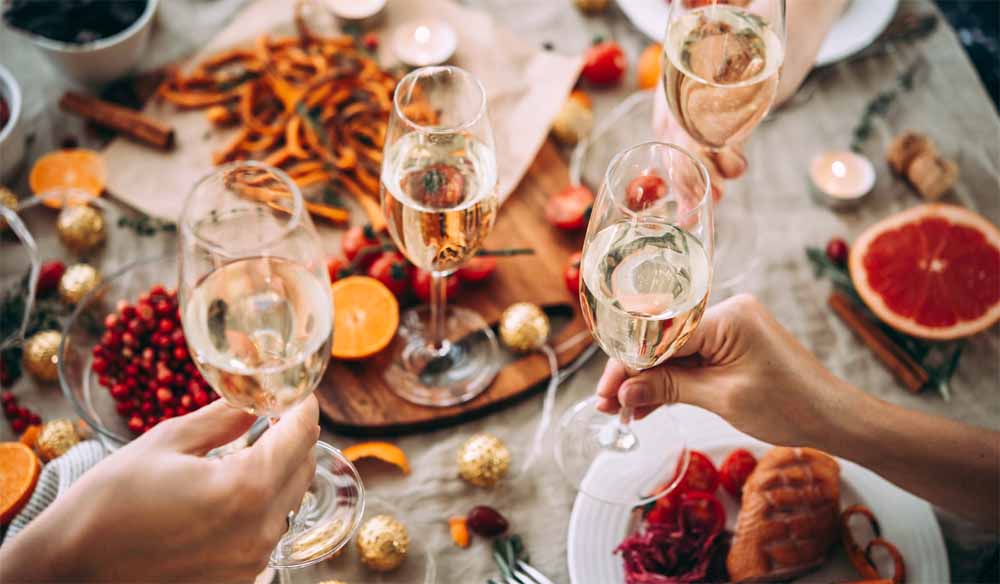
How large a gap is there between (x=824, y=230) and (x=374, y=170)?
2.99 ft

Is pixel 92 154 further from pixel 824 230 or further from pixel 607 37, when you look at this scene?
pixel 824 230

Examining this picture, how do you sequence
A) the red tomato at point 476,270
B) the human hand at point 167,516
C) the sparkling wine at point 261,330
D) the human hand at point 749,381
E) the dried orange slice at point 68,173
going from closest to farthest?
the human hand at point 167,516 < the sparkling wine at point 261,330 < the human hand at point 749,381 < the red tomato at point 476,270 < the dried orange slice at point 68,173

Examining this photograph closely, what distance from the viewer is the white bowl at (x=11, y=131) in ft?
5.60

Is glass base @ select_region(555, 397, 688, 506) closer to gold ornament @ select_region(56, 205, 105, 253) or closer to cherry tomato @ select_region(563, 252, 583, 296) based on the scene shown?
cherry tomato @ select_region(563, 252, 583, 296)

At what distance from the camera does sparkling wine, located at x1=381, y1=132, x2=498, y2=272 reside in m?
1.22

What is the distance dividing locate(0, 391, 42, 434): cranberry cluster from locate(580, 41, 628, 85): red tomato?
1.28 meters

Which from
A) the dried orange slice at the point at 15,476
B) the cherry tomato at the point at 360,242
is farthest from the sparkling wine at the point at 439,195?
the dried orange slice at the point at 15,476

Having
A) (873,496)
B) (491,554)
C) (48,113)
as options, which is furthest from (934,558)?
(48,113)

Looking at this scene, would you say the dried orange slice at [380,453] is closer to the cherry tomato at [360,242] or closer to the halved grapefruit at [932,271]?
the cherry tomato at [360,242]

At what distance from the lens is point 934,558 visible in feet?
4.29

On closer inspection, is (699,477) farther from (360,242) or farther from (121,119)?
(121,119)

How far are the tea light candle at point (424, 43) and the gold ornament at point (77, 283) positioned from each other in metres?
0.80

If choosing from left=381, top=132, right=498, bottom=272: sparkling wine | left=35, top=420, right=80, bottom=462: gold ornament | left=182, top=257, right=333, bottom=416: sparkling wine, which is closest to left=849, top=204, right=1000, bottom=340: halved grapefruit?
left=381, top=132, right=498, bottom=272: sparkling wine

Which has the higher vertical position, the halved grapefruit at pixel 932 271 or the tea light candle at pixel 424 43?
the tea light candle at pixel 424 43
